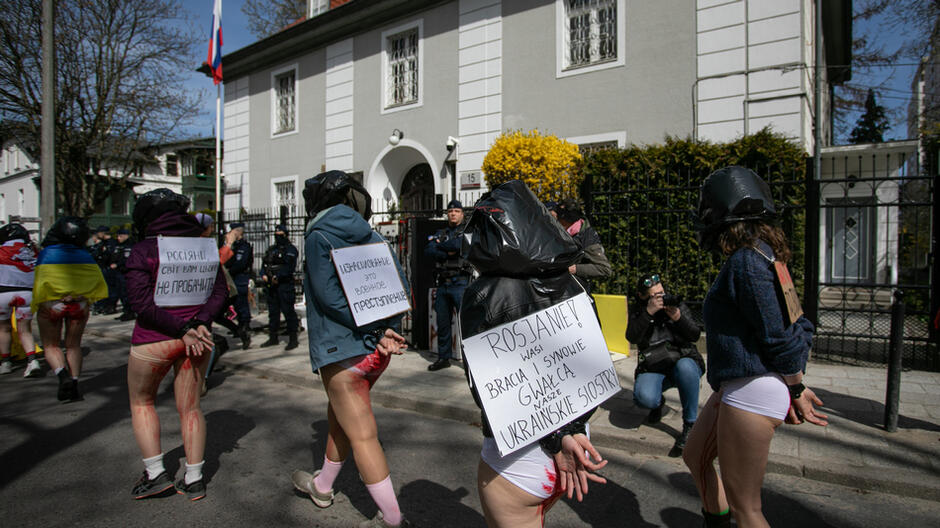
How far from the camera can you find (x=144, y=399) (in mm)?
3297

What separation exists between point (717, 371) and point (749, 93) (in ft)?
29.8

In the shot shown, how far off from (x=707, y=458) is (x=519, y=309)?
1378 mm

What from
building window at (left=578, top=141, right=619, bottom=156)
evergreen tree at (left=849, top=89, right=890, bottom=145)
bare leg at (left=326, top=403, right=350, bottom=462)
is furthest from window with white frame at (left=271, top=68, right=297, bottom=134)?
evergreen tree at (left=849, top=89, right=890, bottom=145)

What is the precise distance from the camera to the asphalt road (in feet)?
10.3

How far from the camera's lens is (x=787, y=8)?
9188 millimetres

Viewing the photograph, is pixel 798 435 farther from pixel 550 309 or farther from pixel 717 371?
pixel 550 309

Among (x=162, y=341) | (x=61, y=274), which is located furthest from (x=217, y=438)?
(x=61, y=274)

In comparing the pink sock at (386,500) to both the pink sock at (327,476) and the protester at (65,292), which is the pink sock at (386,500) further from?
the protester at (65,292)

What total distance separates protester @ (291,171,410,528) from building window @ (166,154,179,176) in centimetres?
4277

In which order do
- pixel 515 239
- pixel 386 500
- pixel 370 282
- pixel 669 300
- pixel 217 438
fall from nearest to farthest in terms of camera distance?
pixel 515 239 → pixel 386 500 → pixel 370 282 → pixel 669 300 → pixel 217 438

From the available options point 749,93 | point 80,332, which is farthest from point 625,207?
point 80,332

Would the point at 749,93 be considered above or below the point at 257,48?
below

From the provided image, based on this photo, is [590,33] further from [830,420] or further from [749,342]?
[749,342]

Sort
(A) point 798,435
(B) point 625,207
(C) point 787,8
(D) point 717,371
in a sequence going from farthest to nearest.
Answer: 1. (C) point 787,8
2. (B) point 625,207
3. (A) point 798,435
4. (D) point 717,371
